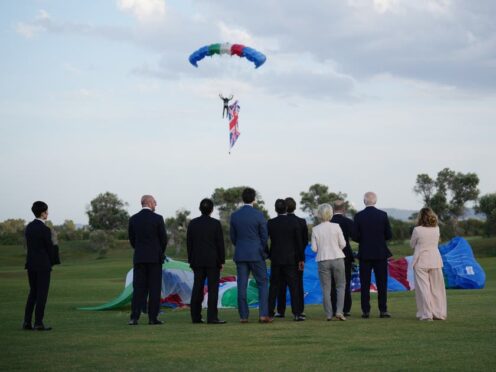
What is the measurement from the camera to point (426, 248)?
16.4 m

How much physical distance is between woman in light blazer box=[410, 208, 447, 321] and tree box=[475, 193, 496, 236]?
69.1 meters

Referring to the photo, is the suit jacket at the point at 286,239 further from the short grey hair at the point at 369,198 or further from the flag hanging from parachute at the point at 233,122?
the flag hanging from parachute at the point at 233,122

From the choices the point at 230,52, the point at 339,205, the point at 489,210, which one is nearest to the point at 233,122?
the point at 230,52

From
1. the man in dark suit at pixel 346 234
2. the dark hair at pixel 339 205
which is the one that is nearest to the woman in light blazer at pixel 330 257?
the man in dark suit at pixel 346 234

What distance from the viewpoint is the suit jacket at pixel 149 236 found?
16234mm

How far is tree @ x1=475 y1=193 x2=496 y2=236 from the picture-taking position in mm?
84625

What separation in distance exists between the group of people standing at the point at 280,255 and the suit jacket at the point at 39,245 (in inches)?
24.4

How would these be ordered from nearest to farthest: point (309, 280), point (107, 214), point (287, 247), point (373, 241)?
point (287, 247)
point (373, 241)
point (309, 280)
point (107, 214)

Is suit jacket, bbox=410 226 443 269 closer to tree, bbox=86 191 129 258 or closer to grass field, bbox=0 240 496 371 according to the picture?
grass field, bbox=0 240 496 371

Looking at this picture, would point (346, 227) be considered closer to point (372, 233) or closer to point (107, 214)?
point (372, 233)

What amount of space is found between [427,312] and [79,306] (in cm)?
1018

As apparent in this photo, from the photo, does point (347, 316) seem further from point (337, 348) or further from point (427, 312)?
point (337, 348)

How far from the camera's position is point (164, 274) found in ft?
72.8

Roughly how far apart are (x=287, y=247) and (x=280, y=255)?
7.9 inches
